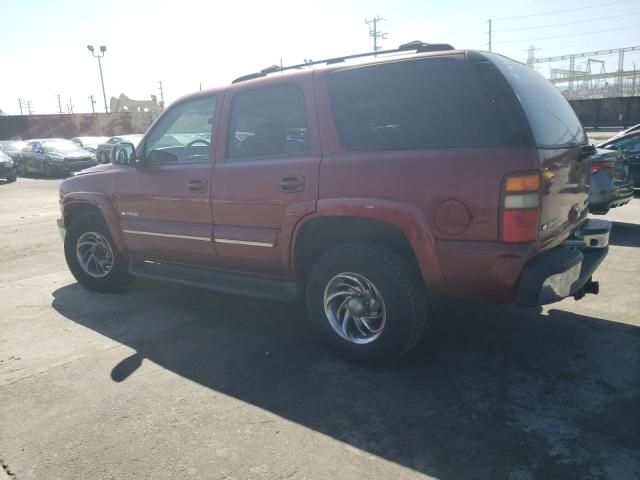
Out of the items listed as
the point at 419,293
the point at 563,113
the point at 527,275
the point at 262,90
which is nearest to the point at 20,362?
the point at 262,90

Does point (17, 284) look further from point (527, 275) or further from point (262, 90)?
point (527, 275)

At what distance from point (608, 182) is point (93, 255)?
6.52 metres

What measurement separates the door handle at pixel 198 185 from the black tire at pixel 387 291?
1.19m

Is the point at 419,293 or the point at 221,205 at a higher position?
the point at 221,205

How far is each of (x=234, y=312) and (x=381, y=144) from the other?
7.22ft

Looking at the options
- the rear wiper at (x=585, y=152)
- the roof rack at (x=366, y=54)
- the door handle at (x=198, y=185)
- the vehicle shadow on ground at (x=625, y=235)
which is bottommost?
the vehicle shadow on ground at (x=625, y=235)

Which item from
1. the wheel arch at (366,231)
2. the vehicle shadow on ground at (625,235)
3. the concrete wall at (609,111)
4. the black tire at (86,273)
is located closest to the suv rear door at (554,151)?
the wheel arch at (366,231)

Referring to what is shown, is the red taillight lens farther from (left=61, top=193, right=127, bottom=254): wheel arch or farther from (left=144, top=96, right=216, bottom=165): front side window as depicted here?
(left=61, top=193, right=127, bottom=254): wheel arch

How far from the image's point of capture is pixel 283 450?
2.52 m

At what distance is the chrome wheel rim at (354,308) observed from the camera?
10.8 ft

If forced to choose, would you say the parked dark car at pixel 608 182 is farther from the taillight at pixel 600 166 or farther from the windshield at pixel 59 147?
the windshield at pixel 59 147

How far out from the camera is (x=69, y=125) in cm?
3672

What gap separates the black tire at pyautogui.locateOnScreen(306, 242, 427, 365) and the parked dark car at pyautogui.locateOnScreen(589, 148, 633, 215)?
14.4 feet

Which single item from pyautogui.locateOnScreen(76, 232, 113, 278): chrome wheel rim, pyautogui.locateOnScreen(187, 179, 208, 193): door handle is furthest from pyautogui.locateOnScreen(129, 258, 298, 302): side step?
pyautogui.locateOnScreen(187, 179, 208, 193): door handle
